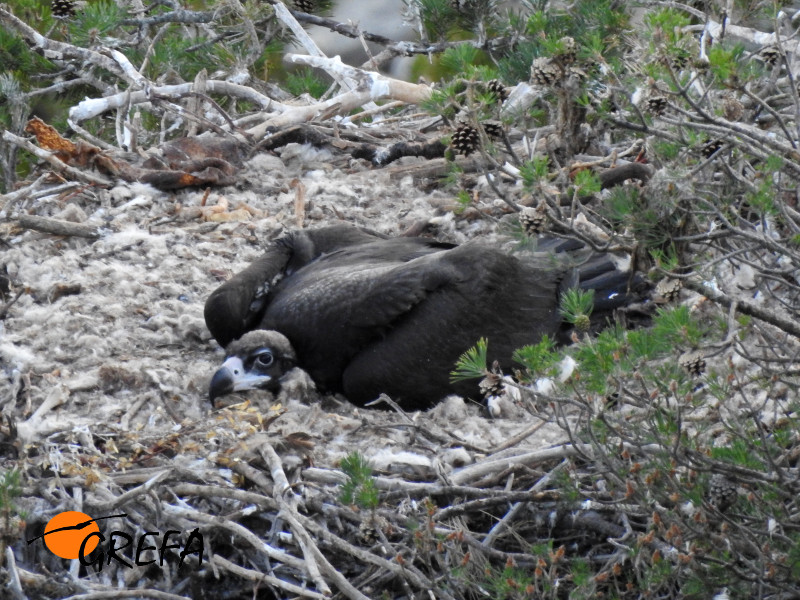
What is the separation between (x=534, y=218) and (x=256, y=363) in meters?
2.23

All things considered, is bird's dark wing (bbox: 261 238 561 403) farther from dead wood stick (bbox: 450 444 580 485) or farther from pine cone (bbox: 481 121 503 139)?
pine cone (bbox: 481 121 503 139)

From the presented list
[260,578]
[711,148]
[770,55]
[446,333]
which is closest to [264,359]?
[446,333]

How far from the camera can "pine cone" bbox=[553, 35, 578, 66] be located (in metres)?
3.52

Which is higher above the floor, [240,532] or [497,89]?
[497,89]

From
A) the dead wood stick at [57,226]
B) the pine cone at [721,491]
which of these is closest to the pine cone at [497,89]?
the pine cone at [721,491]

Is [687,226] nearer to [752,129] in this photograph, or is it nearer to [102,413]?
[752,129]

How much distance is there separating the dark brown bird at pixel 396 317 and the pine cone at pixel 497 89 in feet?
4.96

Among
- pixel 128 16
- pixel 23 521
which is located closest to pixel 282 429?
pixel 23 521

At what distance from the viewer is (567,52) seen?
11.6ft

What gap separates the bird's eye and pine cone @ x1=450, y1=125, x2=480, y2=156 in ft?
6.58

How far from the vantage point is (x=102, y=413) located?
472 centimetres

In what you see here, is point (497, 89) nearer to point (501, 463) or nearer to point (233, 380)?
point (501, 463)

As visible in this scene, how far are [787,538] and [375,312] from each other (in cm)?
232

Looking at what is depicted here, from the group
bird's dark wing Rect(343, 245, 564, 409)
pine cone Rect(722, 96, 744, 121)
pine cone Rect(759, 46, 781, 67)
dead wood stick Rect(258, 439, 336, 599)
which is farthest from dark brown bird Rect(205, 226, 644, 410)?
pine cone Rect(759, 46, 781, 67)
